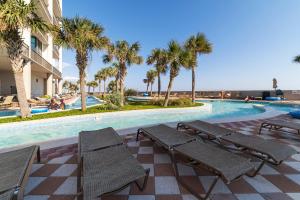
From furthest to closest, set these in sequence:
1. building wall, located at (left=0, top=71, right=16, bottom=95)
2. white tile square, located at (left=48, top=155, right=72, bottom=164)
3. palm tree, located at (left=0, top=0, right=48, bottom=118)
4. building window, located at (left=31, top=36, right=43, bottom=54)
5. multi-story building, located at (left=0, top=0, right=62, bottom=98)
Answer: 1. building window, located at (left=31, top=36, right=43, bottom=54)
2. building wall, located at (left=0, top=71, right=16, bottom=95)
3. multi-story building, located at (left=0, top=0, right=62, bottom=98)
4. palm tree, located at (left=0, top=0, right=48, bottom=118)
5. white tile square, located at (left=48, top=155, right=72, bottom=164)

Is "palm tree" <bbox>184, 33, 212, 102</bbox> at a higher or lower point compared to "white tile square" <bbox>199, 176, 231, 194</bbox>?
higher

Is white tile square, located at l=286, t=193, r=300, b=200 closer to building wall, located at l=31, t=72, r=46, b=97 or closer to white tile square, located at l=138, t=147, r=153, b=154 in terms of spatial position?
white tile square, located at l=138, t=147, r=153, b=154

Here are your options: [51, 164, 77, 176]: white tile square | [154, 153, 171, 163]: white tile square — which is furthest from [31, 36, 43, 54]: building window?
[154, 153, 171, 163]: white tile square

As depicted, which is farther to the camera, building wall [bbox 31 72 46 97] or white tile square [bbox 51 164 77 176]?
building wall [bbox 31 72 46 97]

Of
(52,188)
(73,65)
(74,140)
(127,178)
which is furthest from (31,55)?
(127,178)

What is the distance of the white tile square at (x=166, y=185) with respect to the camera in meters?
2.21

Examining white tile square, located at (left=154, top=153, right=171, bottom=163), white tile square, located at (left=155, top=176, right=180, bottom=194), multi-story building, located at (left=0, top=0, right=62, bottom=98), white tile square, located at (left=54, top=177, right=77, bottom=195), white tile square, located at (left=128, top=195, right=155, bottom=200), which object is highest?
multi-story building, located at (left=0, top=0, right=62, bottom=98)

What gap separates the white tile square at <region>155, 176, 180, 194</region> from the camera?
87.0 inches

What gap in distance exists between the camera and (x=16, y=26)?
6.74 meters

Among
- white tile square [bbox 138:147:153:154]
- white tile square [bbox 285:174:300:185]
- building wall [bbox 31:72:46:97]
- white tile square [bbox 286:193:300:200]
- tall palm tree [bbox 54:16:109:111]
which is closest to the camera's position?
white tile square [bbox 286:193:300:200]

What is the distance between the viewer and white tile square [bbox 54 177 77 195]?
2.17m

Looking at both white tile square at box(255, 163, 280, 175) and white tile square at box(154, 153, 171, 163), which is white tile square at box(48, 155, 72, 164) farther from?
white tile square at box(255, 163, 280, 175)

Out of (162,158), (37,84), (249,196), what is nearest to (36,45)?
(37,84)

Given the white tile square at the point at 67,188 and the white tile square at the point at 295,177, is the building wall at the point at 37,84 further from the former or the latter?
the white tile square at the point at 295,177
